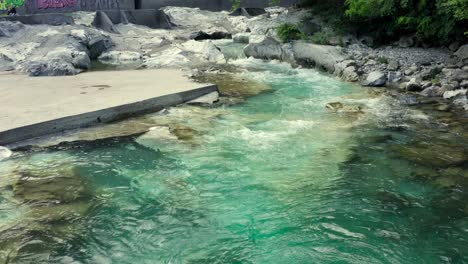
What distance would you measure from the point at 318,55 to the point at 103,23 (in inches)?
483

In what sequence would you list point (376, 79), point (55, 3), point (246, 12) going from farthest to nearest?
1. point (246, 12)
2. point (55, 3)
3. point (376, 79)

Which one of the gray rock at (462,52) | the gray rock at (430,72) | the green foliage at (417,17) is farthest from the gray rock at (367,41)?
the gray rock at (430,72)

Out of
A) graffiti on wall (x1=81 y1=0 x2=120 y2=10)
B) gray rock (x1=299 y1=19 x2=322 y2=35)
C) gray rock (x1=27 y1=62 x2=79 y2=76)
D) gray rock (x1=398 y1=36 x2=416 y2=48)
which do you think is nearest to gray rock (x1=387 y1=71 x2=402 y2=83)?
gray rock (x1=398 y1=36 x2=416 y2=48)

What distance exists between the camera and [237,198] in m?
5.06

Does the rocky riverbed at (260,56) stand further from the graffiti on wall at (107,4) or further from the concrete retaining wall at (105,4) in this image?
the graffiti on wall at (107,4)

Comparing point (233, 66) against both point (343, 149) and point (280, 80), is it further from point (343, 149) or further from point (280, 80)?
point (343, 149)

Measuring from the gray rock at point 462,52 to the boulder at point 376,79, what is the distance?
2506 mm

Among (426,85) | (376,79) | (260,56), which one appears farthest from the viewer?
(260,56)

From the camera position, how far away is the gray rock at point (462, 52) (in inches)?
466

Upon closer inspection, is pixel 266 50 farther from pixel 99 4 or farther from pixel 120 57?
pixel 99 4

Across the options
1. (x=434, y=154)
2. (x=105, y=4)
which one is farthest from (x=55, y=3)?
(x=434, y=154)

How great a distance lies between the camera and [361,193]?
205 inches

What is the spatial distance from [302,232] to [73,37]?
13571 mm

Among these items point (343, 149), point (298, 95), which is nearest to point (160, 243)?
point (343, 149)
